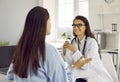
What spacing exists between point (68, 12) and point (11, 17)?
4.11 ft

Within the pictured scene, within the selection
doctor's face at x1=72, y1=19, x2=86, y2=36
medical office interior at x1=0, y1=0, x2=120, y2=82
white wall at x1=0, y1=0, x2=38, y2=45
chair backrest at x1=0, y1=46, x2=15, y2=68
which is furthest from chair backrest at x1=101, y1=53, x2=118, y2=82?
white wall at x1=0, y1=0, x2=38, y2=45

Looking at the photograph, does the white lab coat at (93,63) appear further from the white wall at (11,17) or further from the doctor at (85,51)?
the white wall at (11,17)

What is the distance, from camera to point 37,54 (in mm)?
1401

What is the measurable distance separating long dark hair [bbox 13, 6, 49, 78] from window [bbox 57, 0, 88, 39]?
3.45 m

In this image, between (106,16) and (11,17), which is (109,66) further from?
(11,17)

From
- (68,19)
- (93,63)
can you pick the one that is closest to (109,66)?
(93,63)

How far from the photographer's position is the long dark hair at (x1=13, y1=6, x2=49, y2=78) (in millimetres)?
1398

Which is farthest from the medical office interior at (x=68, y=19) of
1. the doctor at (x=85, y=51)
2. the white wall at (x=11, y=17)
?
the doctor at (x=85, y=51)

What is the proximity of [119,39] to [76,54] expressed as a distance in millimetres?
1586

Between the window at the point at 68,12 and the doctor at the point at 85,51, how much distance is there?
2.14m

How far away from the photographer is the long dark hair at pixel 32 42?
1398 millimetres

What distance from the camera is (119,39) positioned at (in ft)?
12.4

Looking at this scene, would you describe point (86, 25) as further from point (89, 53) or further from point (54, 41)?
point (54, 41)

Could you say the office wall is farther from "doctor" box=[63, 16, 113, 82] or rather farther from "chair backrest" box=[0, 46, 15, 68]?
"doctor" box=[63, 16, 113, 82]
